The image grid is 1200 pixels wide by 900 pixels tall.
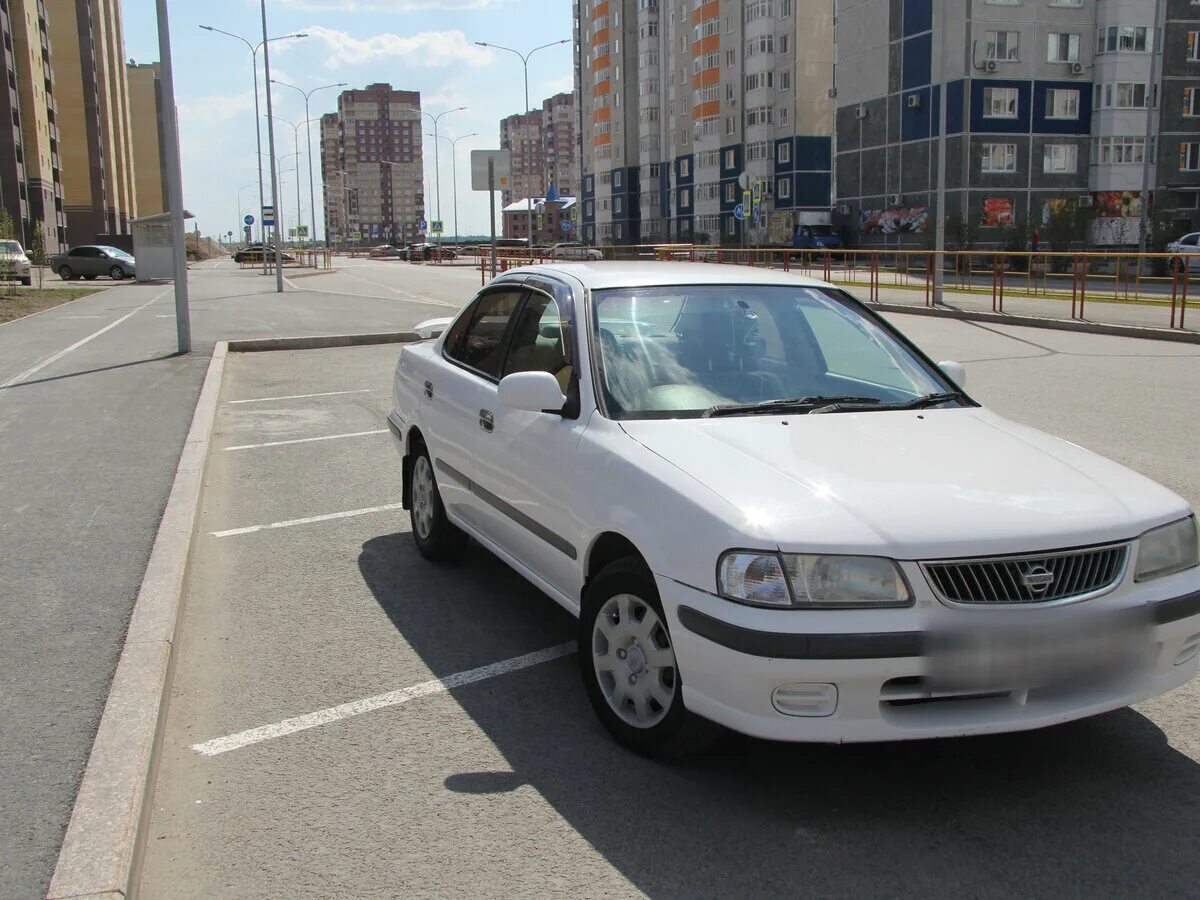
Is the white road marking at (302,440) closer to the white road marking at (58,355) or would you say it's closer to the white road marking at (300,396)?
the white road marking at (300,396)

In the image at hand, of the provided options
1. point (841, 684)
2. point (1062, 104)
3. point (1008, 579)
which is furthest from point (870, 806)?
point (1062, 104)

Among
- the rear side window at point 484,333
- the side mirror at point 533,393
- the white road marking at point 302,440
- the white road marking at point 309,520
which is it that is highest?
the rear side window at point 484,333

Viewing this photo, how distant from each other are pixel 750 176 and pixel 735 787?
77629mm

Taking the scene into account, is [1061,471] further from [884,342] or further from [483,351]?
[483,351]

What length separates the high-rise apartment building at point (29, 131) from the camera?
68562 millimetres

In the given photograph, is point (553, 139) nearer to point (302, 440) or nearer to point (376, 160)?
point (376, 160)

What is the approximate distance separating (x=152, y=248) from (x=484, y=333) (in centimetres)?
4593

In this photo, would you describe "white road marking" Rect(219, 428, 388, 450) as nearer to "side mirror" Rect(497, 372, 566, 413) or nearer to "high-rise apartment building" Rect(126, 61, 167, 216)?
"side mirror" Rect(497, 372, 566, 413)

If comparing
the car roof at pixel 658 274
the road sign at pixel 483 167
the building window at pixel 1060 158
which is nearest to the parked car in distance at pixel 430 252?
the building window at pixel 1060 158

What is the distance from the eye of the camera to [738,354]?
187 inches

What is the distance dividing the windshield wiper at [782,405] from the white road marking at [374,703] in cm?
130

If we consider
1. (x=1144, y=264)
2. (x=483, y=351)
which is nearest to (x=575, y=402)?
(x=483, y=351)

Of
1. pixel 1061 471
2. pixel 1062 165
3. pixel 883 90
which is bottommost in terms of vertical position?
pixel 1061 471

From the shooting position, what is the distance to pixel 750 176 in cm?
7819
